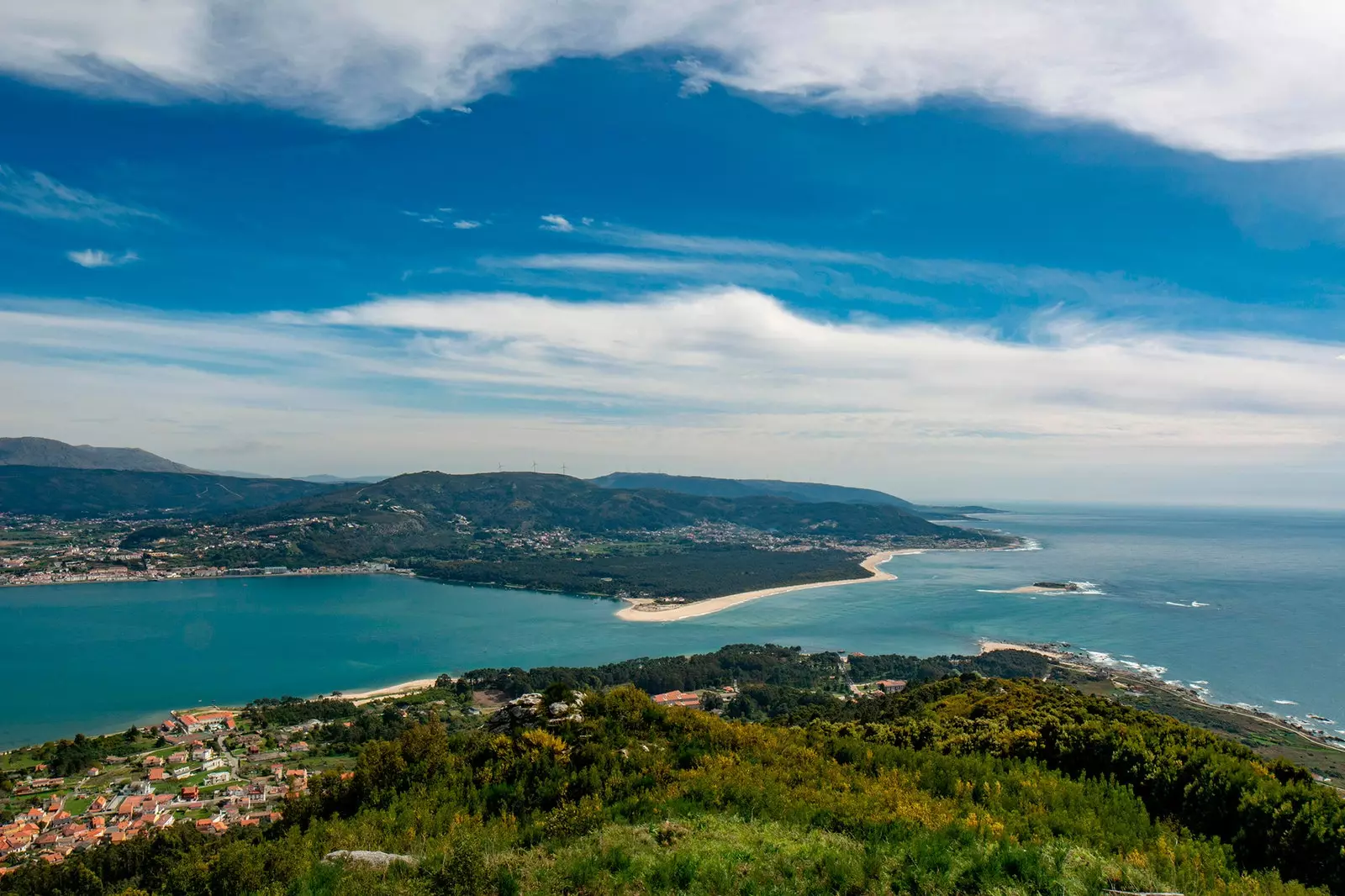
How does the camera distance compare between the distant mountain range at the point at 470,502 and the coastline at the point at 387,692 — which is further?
the distant mountain range at the point at 470,502

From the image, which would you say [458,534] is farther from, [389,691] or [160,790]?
[160,790]

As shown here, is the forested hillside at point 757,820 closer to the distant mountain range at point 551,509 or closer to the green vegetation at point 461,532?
the green vegetation at point 461,532

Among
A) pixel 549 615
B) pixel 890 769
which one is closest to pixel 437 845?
pixel 890 769

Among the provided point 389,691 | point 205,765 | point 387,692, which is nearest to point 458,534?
point 389,691

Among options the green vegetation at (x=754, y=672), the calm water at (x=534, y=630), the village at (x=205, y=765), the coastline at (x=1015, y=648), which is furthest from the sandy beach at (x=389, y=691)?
the coastline at (x=1015, y=648)

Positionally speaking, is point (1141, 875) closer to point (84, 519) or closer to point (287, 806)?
point (287, 806)

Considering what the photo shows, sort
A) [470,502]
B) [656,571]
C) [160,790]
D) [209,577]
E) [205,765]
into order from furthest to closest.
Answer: [470,502], [656,571], [209,577], [205,765], [160,790]

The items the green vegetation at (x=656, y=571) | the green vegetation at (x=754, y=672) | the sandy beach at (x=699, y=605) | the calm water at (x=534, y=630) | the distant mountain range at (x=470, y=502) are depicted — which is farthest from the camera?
the distant mountain range at (x=470, y=502)
